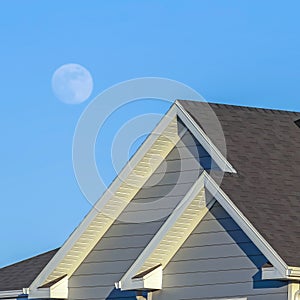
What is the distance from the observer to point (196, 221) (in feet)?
81.1

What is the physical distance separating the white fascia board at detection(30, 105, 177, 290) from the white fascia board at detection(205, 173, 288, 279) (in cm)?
224

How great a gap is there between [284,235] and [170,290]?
3048 mm

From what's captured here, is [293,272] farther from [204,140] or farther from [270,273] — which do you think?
[204,140]

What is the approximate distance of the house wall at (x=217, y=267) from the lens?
23.4 metres

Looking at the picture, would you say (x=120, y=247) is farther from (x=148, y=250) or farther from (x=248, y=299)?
(x=248, y=299)

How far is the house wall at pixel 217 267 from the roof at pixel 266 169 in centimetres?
60

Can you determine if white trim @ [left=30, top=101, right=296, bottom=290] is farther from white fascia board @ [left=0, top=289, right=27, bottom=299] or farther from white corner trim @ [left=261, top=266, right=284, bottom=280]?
white fascia board @ [left=0, top=289, right=27, bottom=299]

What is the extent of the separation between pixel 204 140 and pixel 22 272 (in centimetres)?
666

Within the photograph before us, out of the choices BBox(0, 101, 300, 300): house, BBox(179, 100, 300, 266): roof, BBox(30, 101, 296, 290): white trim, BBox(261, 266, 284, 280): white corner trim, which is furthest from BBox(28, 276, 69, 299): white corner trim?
BBox(261, 266, 284, 280): white corner trim

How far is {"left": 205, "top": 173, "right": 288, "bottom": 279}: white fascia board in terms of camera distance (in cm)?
2214

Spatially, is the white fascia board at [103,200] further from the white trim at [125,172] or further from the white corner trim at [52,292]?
the white corner trim at [52,292]

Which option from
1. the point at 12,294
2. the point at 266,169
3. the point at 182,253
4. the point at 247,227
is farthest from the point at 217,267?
the point at 12,294

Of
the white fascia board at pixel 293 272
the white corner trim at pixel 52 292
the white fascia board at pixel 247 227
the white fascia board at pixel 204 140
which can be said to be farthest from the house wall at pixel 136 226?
the white fascia board at pixel 293 272

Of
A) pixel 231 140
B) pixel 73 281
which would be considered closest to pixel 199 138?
pixel 231 140
